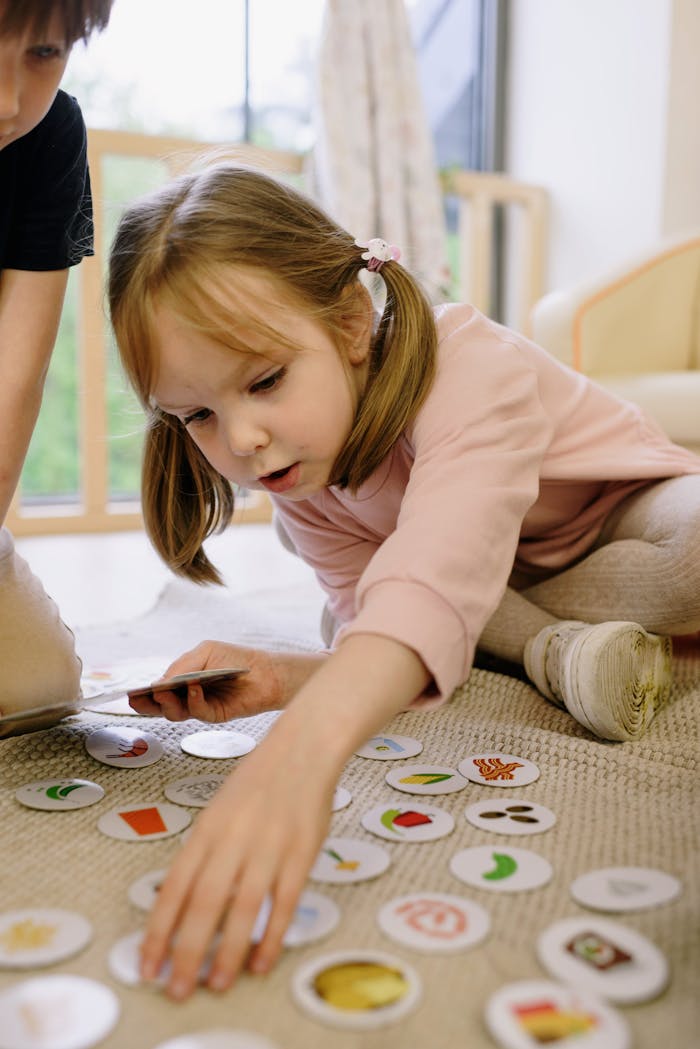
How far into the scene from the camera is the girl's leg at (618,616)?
88 cm

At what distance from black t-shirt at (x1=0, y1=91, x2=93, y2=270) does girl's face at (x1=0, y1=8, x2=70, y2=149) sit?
16 centimetres

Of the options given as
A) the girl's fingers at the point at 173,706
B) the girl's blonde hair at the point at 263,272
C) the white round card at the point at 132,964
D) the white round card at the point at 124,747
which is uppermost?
the girl's blonde hair at the point at 263,272

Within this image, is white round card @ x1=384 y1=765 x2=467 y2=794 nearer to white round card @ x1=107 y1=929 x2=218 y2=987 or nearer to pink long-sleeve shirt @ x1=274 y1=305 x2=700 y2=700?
pink long-sleeve shirt @ x1=274 y1=305 x2=700 y2=700

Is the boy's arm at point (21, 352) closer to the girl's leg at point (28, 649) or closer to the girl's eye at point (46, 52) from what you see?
the girl's leg at point (28, 649)

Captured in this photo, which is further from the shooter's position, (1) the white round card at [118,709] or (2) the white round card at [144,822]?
(1) the white round card at [118,709]

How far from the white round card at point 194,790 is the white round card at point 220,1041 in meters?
0.27

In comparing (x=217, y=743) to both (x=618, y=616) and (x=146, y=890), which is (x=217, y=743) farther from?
(x=618, y=616)

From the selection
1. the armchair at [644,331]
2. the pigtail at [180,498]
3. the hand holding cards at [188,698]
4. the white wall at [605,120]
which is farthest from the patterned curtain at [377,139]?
the hand holding cards at [188,698]

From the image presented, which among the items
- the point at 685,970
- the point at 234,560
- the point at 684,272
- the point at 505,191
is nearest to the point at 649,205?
the point at 505,191

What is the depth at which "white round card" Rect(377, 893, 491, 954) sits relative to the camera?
53 cm

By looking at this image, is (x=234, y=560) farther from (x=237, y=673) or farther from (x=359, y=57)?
(x=359, y=57)

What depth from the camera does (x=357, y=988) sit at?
1.60 ft

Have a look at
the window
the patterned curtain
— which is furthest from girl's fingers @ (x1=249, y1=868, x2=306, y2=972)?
the patterned curtain

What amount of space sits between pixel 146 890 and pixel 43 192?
68 centimetres
